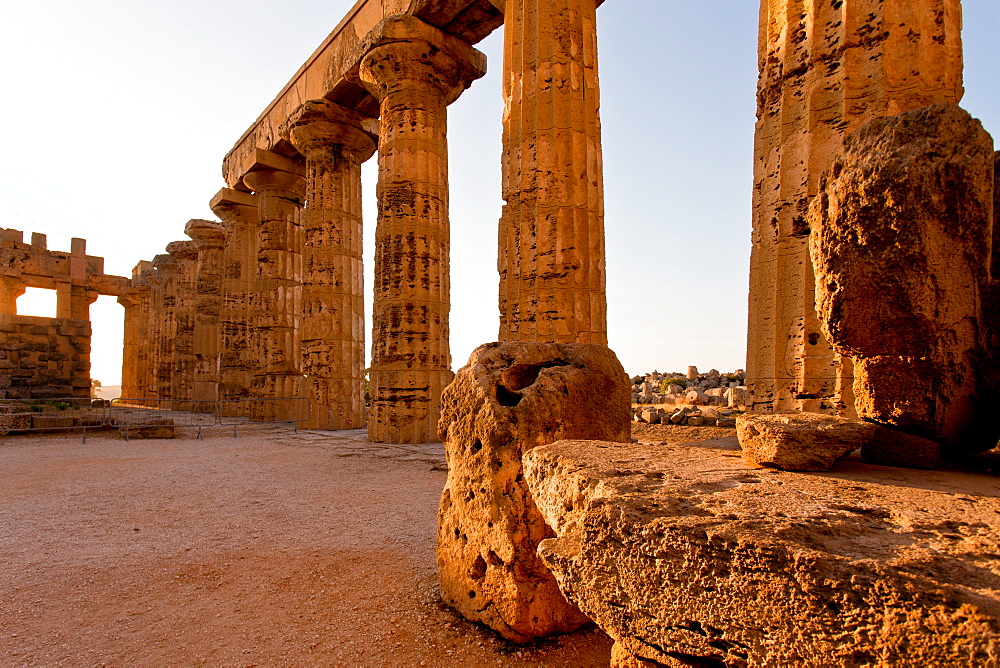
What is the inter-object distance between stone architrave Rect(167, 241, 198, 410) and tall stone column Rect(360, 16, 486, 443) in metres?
13.4

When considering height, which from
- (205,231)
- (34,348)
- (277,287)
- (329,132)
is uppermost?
(329,132)

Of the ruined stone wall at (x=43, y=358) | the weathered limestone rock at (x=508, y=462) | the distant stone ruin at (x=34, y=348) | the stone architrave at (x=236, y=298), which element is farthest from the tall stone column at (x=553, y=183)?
the ruined stone wall at (x=43, y=358)

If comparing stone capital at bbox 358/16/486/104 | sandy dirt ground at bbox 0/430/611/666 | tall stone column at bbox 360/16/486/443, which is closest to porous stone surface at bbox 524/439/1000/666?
sandy dirt ground at bbox 0/430/611/666

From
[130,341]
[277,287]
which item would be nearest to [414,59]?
[277,287]

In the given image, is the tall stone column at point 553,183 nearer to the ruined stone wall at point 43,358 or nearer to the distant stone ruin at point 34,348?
the distant stone ruin at point 34,348

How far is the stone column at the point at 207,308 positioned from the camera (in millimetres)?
18359

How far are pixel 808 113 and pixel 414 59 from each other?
293 inches

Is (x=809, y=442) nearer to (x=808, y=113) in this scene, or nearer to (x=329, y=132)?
(x=808, y=113)

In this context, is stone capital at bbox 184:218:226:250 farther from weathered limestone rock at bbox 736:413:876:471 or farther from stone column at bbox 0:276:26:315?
weathered limestone rock at bbox 736:413:876:471

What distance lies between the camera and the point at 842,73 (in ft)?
11.9

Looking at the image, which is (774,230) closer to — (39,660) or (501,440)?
(501,440)

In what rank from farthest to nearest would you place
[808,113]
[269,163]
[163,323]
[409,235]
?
1. [163,323]
2. [269,163]
3. [409,235]
4. [808,113]

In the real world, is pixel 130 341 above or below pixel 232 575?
above

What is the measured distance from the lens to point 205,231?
18422 millimetres
